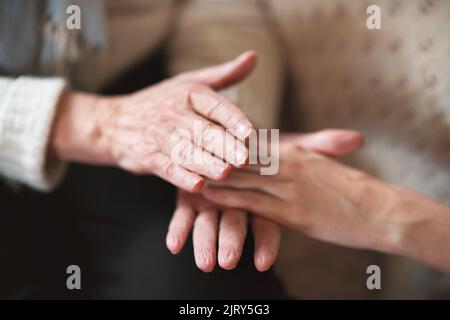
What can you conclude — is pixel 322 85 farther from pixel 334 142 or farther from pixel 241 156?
pixel 241 156

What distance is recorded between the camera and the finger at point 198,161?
19.4 inches

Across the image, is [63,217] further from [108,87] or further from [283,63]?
[283,63]

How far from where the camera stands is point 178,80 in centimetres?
63

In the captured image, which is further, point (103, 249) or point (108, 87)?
point (108, 87)

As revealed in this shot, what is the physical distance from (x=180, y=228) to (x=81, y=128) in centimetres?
21

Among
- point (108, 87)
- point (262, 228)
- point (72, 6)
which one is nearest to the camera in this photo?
point (262, 228)

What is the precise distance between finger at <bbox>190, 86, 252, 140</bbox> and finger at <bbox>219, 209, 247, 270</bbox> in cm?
11

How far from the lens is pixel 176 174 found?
1.72 ft

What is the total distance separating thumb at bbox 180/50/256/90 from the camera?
2.04ft

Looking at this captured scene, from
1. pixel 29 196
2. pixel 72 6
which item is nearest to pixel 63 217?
pixel 29 196

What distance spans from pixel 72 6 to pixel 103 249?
13.9 inches

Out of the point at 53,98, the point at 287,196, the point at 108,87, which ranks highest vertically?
the point at 108,87

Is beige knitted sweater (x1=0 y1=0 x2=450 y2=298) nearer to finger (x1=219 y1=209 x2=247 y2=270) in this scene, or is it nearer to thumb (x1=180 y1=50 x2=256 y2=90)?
thumb (x1=180 y1=50 x2=256 y2=90)

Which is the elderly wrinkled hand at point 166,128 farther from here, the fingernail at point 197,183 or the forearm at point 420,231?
the forearm at point 420,231
